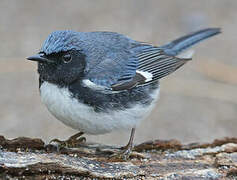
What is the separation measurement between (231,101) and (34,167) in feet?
14.3

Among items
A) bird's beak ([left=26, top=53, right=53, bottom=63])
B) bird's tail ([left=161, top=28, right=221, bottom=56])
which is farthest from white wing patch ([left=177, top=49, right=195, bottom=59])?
bird's beak ([left=26, top=53, right=53, bottom=63])

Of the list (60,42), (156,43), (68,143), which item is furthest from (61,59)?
(156,43)

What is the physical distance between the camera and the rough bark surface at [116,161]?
3.54 m

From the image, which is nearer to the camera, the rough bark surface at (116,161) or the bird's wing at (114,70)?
the rough bark surface at (116,161)

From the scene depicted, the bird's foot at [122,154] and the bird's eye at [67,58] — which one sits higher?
the bird's eye at [67,58]

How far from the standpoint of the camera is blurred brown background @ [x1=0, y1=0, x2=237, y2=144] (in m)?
6.81

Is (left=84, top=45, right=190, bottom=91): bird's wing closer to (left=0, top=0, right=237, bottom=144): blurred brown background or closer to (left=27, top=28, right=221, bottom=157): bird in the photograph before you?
(left=27, top=28, right=221, bottom=157): bird

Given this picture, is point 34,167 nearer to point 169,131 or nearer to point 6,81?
point 169,131

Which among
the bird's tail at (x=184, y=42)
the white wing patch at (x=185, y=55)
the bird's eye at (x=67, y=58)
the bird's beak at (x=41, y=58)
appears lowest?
the bird's beak at (x=41, y=58)

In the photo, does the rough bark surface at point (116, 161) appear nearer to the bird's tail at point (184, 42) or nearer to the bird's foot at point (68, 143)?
the bird's foot at point (68, 143)

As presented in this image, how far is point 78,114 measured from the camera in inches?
158

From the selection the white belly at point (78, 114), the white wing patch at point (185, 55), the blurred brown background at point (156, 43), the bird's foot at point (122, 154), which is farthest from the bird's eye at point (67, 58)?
the blurred brown background at point (156, 43)

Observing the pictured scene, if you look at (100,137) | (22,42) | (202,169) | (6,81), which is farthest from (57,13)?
(202,169)

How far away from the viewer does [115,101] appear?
168 inches
